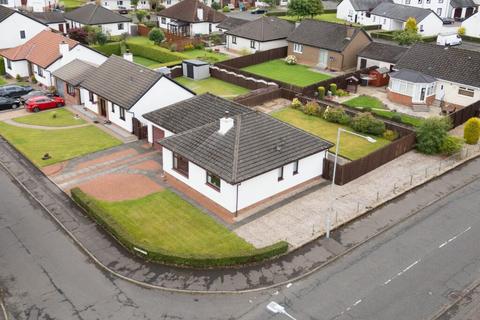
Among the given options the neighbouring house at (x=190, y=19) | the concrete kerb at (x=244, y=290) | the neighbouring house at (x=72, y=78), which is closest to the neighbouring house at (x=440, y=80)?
the concrete kerb at (x=244, y=290)

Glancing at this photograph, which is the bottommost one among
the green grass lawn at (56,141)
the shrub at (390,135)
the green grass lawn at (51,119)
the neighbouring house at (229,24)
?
the green grass lawn at (56,141)

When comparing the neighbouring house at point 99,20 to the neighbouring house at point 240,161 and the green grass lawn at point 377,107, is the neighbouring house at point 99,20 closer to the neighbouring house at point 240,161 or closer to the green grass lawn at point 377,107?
the green grass lawn at point 377,107

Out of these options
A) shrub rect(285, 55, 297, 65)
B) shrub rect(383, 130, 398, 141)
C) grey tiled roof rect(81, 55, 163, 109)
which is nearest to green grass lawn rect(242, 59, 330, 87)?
shrub rect(285, 55, 297, 65)

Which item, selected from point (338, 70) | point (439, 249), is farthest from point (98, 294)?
point (338, 70)

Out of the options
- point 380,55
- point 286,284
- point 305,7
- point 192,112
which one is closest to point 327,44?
point 380,55

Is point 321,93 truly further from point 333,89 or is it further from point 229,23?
point 229,23

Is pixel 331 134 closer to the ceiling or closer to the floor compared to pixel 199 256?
closer to the ceiling
